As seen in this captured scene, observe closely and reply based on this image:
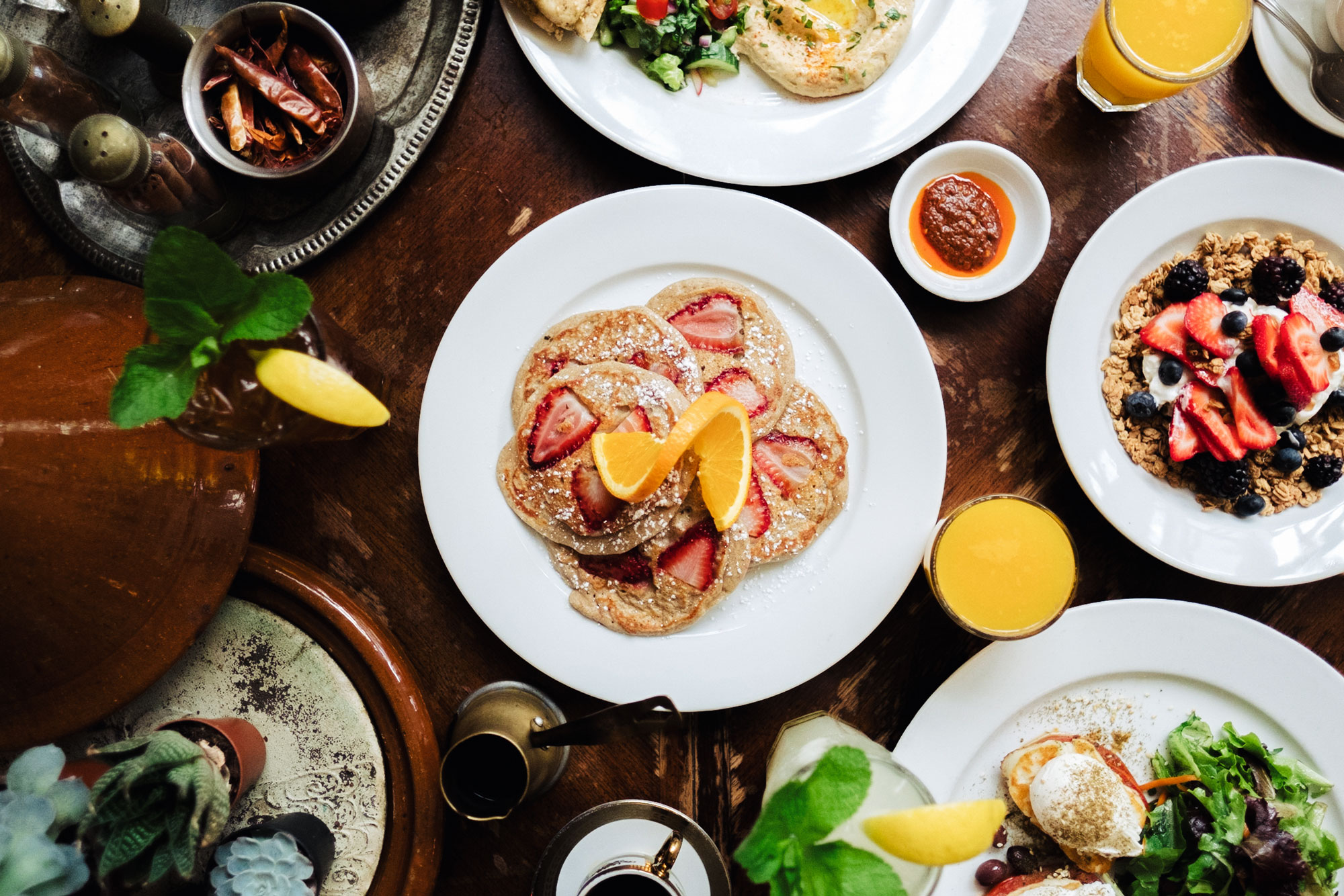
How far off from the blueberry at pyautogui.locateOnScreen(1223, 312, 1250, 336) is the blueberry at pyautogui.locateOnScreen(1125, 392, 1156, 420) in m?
0.26

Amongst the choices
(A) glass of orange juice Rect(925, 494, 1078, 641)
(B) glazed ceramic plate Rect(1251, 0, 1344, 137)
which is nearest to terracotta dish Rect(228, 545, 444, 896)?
(A) glass of orange juice Rect(925, 494, 1078, 641)

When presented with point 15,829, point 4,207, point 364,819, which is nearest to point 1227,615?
point 364,819

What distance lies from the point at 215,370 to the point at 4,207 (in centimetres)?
108

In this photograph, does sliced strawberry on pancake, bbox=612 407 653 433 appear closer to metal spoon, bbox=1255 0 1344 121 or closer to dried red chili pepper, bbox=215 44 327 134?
dried red chili pepper, bbox=215 44 327 134

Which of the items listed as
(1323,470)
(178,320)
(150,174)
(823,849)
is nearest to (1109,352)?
(1323,470)

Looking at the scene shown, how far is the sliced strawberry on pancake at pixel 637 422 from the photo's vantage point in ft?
6.34

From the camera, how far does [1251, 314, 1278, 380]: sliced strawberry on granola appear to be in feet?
6.70

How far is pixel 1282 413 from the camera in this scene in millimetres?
2029

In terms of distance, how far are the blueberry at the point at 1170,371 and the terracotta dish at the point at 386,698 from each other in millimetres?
2011

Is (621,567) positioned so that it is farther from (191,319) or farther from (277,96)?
(277,96)

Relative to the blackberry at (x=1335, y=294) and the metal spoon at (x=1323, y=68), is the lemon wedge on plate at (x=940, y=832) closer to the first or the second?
the blackberry at (x=1335, y=294)

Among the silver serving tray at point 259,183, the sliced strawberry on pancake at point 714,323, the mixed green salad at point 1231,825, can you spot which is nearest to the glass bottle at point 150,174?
the silver serving tray at point 259,183

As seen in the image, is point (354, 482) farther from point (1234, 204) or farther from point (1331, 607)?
point (1331, 607)

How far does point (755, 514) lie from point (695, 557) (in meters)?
0.18
